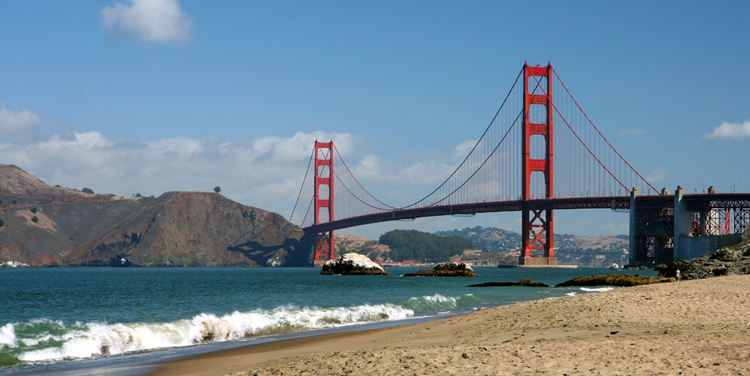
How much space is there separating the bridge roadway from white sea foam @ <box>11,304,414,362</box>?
208 ft

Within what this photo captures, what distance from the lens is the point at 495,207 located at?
8662 cm

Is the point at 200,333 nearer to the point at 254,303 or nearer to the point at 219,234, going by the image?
the point at 254,303

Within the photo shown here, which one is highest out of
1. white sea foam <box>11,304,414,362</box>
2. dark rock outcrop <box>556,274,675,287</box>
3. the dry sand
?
the dry sand

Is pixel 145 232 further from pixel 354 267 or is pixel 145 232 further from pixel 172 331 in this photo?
pixel 172 331

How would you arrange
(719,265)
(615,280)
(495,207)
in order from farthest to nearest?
1. (495,207)
2. (615,280)
3. (719,265)

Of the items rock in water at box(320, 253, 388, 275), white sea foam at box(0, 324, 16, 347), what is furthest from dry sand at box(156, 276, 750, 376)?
rock in water at box(320, 253, 388, 275)

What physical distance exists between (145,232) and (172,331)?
140215 mm

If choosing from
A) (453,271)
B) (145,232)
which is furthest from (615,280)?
(145,232)

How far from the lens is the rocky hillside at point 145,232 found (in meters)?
140

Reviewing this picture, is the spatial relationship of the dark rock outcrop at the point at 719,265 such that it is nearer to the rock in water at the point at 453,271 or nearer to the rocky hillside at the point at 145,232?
the rock in water at the point at 453,271

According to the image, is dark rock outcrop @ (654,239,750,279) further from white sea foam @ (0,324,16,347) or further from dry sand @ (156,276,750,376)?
white sea foam @ (0,324,16,347)

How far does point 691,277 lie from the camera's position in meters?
30.4

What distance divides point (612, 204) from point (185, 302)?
64.8 metres

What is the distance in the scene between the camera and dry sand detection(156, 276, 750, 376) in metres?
7.86
